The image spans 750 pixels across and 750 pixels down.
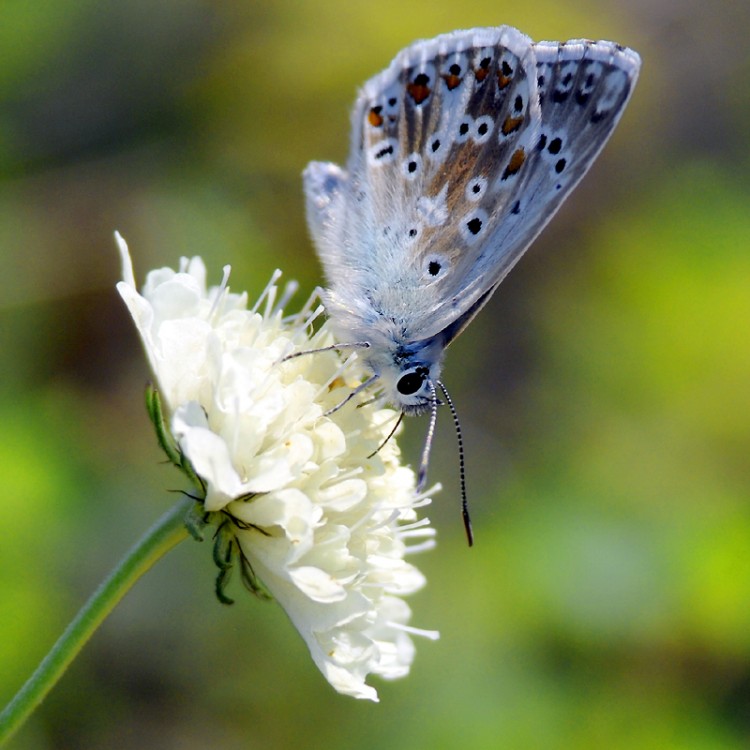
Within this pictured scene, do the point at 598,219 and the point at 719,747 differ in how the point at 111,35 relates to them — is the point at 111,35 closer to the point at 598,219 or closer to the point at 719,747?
the point at 598,219

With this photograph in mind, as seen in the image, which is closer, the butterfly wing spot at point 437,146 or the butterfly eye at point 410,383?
the butterfly eye at point 410,383

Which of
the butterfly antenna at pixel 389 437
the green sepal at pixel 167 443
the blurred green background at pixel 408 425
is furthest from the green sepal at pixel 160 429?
the blurred green background at pixel 408 425

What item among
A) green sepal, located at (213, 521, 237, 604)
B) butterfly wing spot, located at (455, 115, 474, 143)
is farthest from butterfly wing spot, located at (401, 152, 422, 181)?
green sepal, located at (213, 521, 237, 604)

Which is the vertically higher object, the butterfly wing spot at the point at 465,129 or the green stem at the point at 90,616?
the butterfly wing spot at the point at 465,129

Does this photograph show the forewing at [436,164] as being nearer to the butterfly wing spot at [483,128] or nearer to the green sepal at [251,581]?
the butterfly wing spot at [483,128]

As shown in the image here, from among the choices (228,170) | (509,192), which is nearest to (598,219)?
(228,170)
